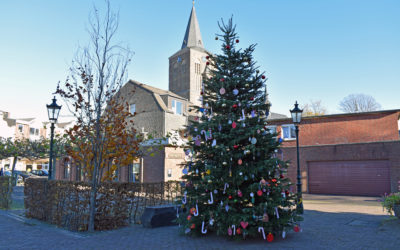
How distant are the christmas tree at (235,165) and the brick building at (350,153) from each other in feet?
40.7

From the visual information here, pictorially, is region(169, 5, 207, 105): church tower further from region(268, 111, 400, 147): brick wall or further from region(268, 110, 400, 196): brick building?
region(268, 110, 400, 196): brick building

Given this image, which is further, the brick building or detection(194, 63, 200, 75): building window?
detection(194, 63, 200, 75): building window

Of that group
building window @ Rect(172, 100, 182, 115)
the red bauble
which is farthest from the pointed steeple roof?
the red bauble

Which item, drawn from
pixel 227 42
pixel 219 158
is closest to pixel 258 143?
pixel 219 158

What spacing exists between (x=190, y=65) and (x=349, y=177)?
119ft

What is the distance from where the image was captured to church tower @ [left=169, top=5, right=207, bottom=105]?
5131cm

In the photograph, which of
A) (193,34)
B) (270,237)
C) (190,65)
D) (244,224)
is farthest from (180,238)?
(193,34)

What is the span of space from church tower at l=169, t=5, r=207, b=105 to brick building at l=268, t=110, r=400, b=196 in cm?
2962

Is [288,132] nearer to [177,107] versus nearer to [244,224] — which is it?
[177,107]

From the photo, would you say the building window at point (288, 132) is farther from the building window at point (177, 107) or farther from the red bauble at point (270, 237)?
the red bauble at point (270, 237)

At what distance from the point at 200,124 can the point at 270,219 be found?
2.75 m

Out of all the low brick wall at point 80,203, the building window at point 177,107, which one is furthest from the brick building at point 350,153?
the building window at point 177,107

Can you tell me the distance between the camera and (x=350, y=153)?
2053cm

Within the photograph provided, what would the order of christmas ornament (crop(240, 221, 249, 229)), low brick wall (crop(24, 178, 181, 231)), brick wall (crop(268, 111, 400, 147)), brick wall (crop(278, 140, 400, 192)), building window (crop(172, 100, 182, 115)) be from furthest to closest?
building window (crop(172, 100, 182, 115)) → brick wall (crop(268, 111, 400, 147)) → brick wall (crop(278, 140, 400, 192)) → low brick wall (crop(24, 178, 181, 231)) → christmas ornament (crop(240, 221, 249, 229))
